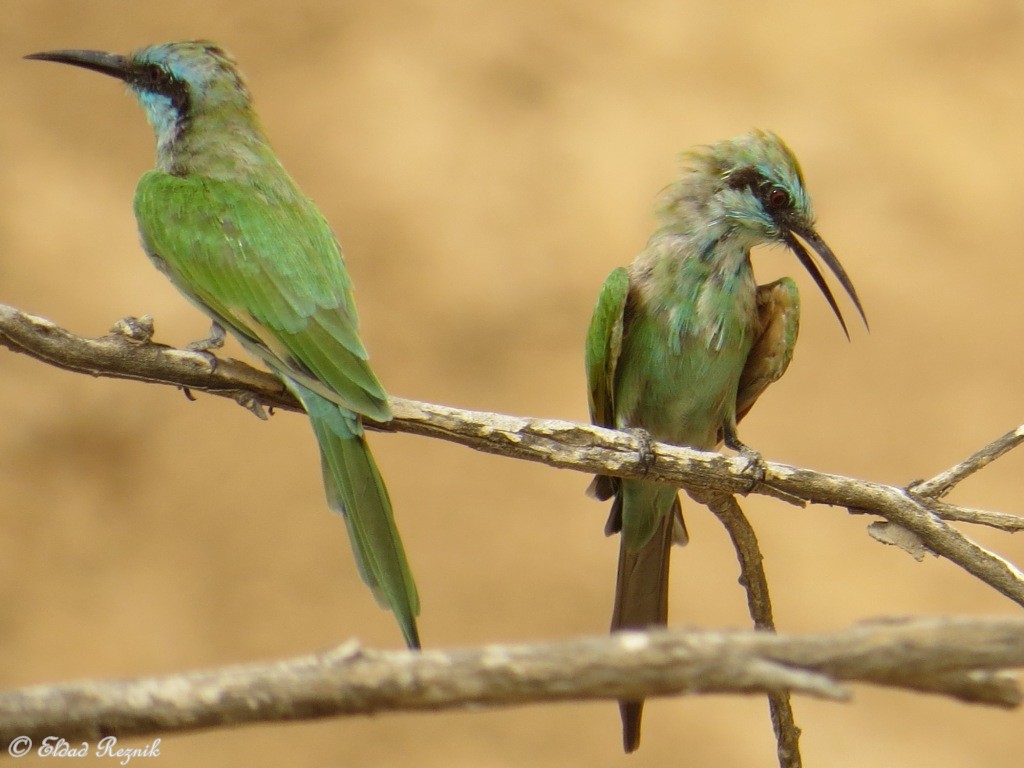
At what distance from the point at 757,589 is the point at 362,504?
0.73 m

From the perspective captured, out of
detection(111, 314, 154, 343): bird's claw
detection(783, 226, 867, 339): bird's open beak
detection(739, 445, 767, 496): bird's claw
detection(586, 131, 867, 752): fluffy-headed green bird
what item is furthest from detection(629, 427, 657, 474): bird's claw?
detection(111, 314, 154, 343): bird's claw

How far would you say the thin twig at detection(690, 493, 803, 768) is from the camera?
2148 mm

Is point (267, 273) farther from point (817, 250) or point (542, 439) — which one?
point (817, 250)

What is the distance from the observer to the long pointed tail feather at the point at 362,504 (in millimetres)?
1944

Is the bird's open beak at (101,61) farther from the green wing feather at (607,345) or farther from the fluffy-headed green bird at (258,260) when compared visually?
the green wing feather at (607,345)

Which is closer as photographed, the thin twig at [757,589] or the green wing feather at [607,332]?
the thin twig at [757,589]

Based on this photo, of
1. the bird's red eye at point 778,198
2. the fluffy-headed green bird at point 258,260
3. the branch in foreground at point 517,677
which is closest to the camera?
the branch in foreground at point 517,677

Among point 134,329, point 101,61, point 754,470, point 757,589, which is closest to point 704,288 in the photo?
point 754,470

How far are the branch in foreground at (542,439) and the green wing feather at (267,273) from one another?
7cm

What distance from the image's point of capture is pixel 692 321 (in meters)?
2.41

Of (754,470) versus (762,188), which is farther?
(762,188)

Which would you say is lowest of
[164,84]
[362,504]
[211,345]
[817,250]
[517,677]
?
[517,677]

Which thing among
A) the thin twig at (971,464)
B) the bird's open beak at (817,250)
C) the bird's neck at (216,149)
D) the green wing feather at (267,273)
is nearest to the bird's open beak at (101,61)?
the bird's neck at (216,149)

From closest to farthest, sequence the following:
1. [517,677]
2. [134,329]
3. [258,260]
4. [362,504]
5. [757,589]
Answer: [517,677]
[134,329]
[362,504]
[258,260]
[757,589]
